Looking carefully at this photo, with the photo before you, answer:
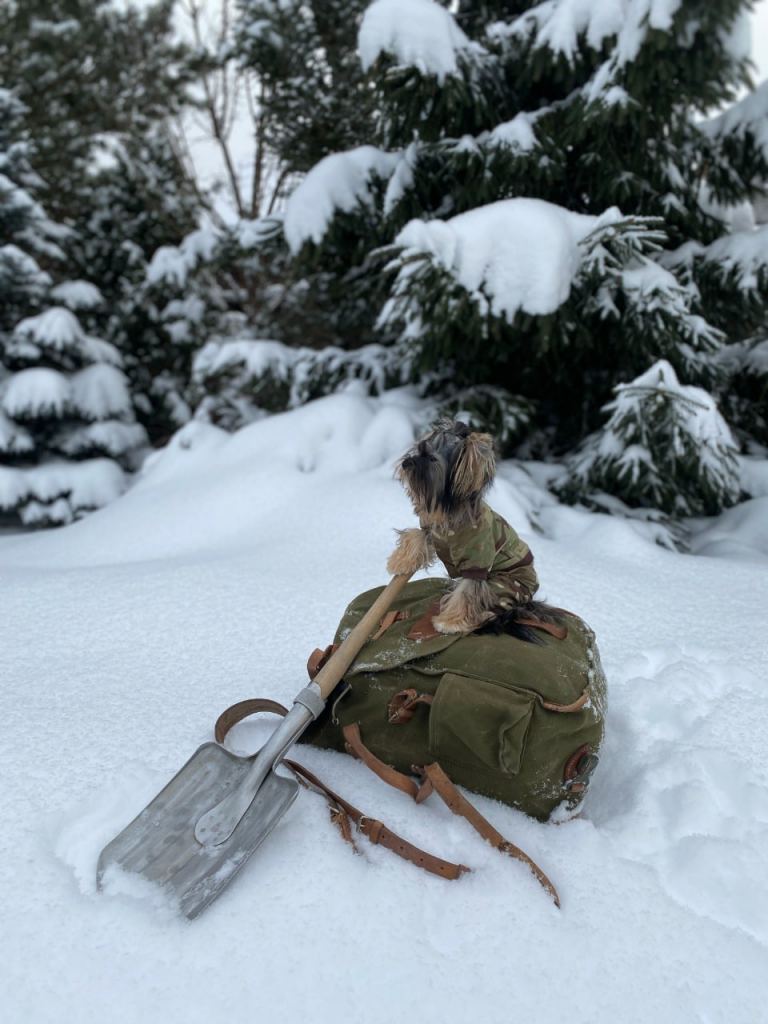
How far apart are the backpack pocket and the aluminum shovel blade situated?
Answer: 0.40 meters

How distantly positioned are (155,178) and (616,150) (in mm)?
6500

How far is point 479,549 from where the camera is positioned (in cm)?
181

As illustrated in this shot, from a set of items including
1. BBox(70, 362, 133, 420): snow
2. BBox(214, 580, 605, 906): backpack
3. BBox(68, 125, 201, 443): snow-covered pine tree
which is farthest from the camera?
BBox(68, 125, 201, 443): snow-covered pine tree

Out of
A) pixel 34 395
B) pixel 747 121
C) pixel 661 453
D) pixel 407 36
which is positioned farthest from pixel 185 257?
Answer: pixel 661 453

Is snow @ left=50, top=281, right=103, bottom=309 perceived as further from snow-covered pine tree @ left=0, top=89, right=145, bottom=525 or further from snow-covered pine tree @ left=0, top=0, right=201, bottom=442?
snow-covered pine tree @ left=0, top=0, right=201, bottom=442

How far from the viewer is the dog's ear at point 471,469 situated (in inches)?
68.4

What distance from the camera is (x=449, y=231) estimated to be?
11.5 ft

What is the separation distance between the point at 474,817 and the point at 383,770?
268mm

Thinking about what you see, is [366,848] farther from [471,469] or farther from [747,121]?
[747,121]

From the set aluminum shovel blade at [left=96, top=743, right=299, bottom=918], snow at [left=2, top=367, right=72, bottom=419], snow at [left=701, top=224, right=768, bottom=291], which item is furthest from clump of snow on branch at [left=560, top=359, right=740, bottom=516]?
snow at [left=2, top=367, right=72, bottom=419]

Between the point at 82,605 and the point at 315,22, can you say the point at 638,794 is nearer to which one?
the point at 82,605

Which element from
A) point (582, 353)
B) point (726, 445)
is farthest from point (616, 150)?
point (726, 445)

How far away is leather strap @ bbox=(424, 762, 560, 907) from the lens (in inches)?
58.9

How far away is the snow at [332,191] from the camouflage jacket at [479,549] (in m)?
3.43
